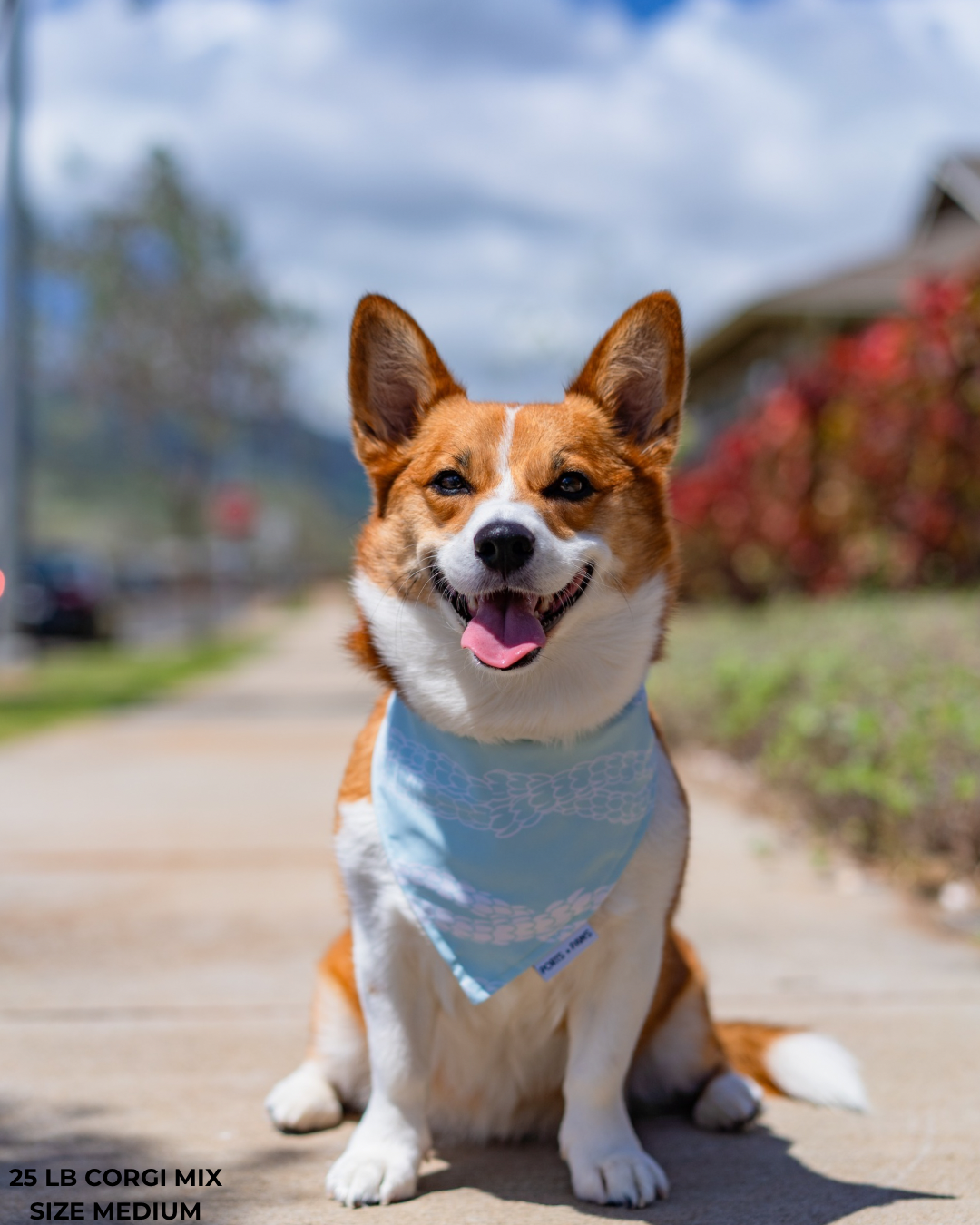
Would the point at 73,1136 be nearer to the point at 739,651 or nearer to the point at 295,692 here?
the point at 739,651

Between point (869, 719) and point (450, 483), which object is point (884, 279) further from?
point (450, 483)

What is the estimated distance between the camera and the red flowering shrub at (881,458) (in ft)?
30.6

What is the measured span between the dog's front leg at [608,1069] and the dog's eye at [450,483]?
1024 mm

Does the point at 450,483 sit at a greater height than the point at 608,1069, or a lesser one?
greater

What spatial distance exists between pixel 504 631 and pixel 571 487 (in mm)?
390

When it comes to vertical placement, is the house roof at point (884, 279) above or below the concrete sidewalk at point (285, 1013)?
above

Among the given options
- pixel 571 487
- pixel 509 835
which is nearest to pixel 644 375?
pixel 571 487

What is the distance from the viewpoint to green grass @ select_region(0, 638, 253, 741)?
1273 centimetres

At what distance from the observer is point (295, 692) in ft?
50.3

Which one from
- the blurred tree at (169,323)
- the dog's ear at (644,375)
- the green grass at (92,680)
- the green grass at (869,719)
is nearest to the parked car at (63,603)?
the green grass at (92,680)

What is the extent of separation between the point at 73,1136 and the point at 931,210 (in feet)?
84.1

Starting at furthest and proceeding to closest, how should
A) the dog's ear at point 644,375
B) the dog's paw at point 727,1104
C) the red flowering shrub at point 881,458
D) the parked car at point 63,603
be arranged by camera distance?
the parked car at point 63,603 < the red flowering shrub at point 881,458 < the dog's paw at point 727,1104 < the dog's ear at point 644,375

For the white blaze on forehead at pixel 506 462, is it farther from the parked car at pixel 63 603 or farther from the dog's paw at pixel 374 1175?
the parked car at pixel 63 603

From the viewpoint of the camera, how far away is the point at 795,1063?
3.22m
